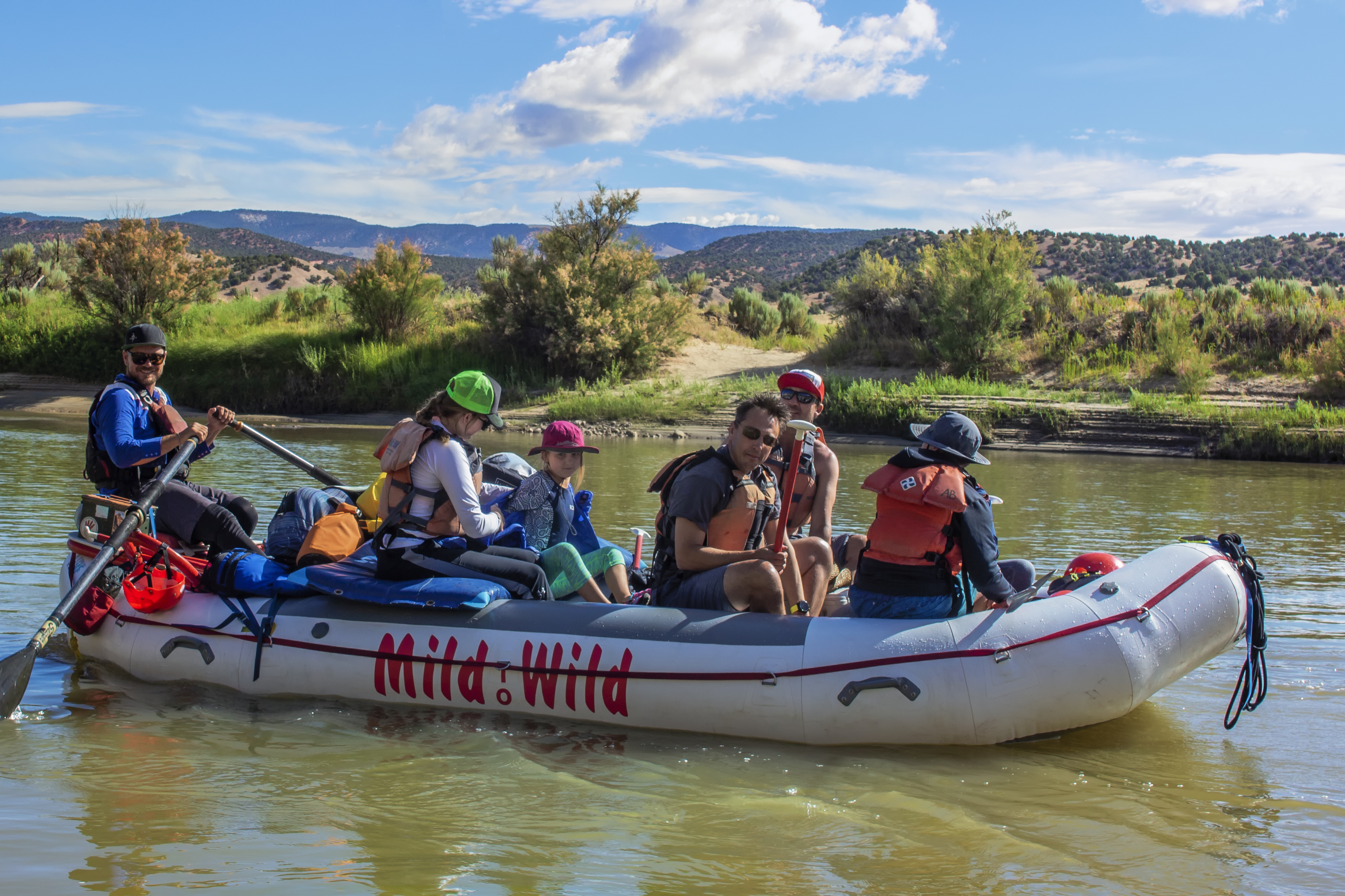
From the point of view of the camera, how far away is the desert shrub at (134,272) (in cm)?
2419

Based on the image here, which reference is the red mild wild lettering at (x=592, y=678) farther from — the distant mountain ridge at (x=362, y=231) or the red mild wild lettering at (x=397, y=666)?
the distant mountain ridge at (x=362, y=231)

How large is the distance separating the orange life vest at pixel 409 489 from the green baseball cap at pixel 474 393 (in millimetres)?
165

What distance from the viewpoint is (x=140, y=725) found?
490 cm

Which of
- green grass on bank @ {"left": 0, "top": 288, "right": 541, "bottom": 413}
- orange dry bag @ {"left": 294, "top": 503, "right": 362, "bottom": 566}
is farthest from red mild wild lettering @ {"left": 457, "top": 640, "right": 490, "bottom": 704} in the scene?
green grass on bank @ {"left": 0, "top": 288, "right": 541, "bottom": 413}

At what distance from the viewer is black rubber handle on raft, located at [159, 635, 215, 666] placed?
528 centimetres

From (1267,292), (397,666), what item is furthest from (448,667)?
(1267,292)

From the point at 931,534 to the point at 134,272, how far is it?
2430 cm

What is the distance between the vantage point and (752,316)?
31.6 meters

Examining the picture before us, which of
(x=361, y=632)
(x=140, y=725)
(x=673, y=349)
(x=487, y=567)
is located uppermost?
(x=673, y=349)

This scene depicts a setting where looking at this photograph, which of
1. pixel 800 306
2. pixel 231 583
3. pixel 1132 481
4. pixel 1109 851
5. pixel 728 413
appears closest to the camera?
pixel 1109 851

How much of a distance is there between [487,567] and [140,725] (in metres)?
1.70

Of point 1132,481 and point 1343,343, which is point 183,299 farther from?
point 1343,343

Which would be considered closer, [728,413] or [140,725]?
[140,725]

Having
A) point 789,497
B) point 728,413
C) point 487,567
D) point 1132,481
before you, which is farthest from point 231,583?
point 728,413
